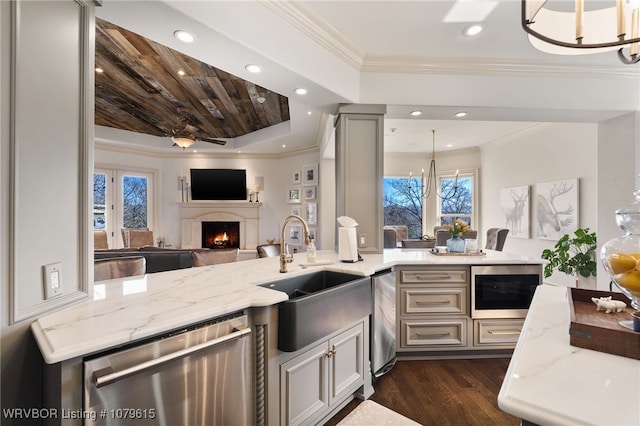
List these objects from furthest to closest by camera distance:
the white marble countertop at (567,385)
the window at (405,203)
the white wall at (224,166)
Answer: the window at (405,203) < the white wall at (224,166) < the white marble countertop at (567,385)

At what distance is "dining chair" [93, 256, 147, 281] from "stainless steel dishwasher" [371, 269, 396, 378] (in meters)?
2.06

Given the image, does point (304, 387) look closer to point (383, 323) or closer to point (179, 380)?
point (179, 380)

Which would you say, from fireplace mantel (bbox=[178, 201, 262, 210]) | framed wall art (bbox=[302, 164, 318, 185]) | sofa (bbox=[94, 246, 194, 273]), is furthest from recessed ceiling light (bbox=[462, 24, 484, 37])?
fireplace mantel (bbox=[178, 201, 262, 210])

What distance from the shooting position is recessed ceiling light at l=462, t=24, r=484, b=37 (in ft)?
7.70

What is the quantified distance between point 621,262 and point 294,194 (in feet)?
19.9

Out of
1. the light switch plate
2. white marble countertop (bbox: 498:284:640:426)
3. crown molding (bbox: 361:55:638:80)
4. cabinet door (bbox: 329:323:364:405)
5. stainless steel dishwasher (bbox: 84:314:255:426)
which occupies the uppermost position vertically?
crown molding (bbox: 361:55:638:80)

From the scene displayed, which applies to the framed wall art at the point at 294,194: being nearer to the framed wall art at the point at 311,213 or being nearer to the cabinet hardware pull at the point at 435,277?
the framed wall art at the point at 311,213

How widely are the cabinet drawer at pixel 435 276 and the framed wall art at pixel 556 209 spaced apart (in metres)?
3.11

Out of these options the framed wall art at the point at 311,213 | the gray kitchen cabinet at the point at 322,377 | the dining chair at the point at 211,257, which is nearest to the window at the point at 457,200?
the framed wall art at the point at 311,213

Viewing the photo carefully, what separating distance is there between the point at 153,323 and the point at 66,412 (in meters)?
0.32

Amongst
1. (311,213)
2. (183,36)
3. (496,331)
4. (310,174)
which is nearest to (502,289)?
(496,331)

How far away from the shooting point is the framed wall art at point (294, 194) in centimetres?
654

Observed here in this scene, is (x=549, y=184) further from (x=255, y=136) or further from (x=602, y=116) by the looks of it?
(x=255, y=136)

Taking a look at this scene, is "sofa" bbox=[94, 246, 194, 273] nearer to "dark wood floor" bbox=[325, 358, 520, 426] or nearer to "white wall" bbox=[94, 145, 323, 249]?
"dark wood floor" bbox=[325, 358, 520, 426]
